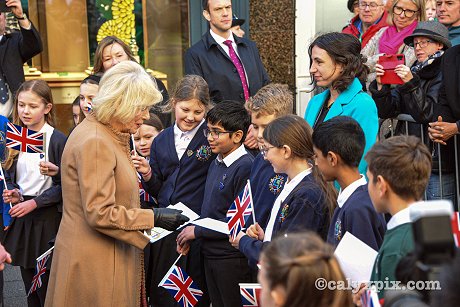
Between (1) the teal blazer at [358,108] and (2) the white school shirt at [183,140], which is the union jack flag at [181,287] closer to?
(2) the white school shirt at [183,140]

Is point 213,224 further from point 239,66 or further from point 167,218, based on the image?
point 239,66

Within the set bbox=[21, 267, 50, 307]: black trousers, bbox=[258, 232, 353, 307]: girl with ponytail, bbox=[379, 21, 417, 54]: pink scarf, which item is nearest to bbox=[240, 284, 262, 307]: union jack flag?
bbox=[258, 232, 353, 307]: girl with ponytail

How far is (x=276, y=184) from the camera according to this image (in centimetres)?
A: 447

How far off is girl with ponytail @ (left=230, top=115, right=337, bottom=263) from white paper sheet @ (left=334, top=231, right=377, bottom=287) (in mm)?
515

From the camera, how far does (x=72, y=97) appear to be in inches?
365

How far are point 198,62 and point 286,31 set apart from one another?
2.43 metres

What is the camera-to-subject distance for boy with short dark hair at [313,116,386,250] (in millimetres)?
3588

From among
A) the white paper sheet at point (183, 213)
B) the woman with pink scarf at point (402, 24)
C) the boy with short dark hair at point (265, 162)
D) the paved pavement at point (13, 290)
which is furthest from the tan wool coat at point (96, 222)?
the woman with pink scarf at point (402, 24)

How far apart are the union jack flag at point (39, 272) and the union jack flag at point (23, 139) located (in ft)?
2.58

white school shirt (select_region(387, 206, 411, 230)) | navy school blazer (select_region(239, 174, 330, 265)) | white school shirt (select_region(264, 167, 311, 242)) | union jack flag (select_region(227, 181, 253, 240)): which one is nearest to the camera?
white school shirt (select_region(387, 206, 411, 230))

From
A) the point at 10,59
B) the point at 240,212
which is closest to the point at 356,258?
the point at 240,212

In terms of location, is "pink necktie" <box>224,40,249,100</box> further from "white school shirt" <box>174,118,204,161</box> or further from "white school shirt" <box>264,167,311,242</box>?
"white school shirt" <box>264,167,311,242</box>

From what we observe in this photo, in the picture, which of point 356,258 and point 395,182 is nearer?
→ point 395,182

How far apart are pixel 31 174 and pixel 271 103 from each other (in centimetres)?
177
